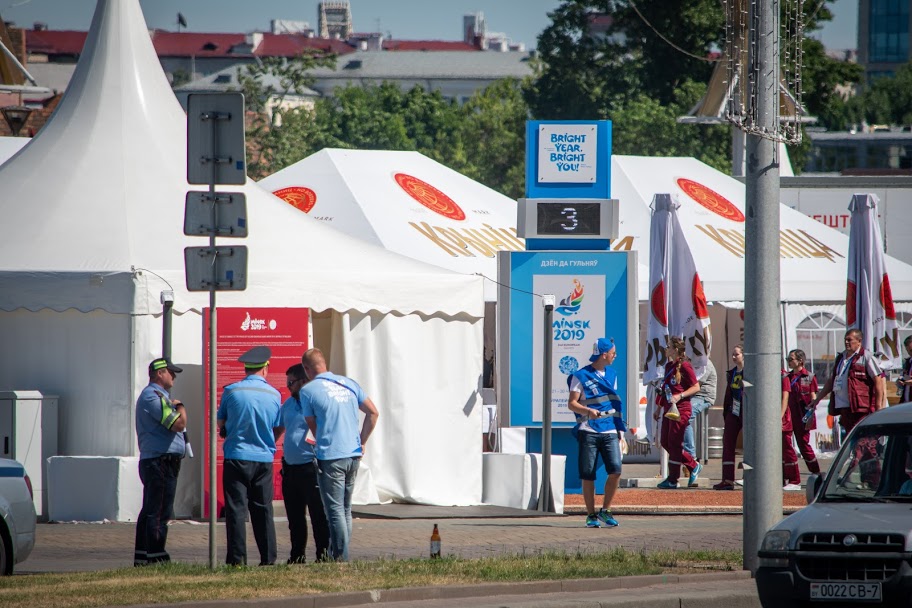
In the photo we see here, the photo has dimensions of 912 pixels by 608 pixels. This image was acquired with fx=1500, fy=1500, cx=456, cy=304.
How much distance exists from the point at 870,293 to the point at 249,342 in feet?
28.8

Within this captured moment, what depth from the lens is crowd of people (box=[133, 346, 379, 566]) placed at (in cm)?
1149

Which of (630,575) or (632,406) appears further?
(632,406)

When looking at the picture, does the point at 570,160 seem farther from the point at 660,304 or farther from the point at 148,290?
the point at 148,290

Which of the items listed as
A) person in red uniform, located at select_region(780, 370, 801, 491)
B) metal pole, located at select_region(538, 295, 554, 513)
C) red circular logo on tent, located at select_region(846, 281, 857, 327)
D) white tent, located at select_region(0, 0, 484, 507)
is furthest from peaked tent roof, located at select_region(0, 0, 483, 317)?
red circular logo on tent, located at select_region(846, 281, 857, 327)

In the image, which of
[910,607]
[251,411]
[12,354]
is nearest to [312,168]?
[12,354]

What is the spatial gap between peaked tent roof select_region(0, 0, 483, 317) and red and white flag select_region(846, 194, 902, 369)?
19.1 feet

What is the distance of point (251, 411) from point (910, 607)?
5.20 meters

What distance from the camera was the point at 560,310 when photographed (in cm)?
1730

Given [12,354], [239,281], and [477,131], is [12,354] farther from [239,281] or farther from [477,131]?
[477,131]

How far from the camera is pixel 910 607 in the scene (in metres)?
8.61

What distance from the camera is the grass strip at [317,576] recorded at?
31.3 ft

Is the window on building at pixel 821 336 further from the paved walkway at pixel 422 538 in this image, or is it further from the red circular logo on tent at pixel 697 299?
the paved walkway at pixel 422 538

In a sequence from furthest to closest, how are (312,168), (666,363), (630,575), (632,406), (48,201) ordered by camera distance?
(312,168), (666,363), (632,406), (48,201), (630,575)

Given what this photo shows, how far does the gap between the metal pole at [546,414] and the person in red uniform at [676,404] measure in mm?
2747
